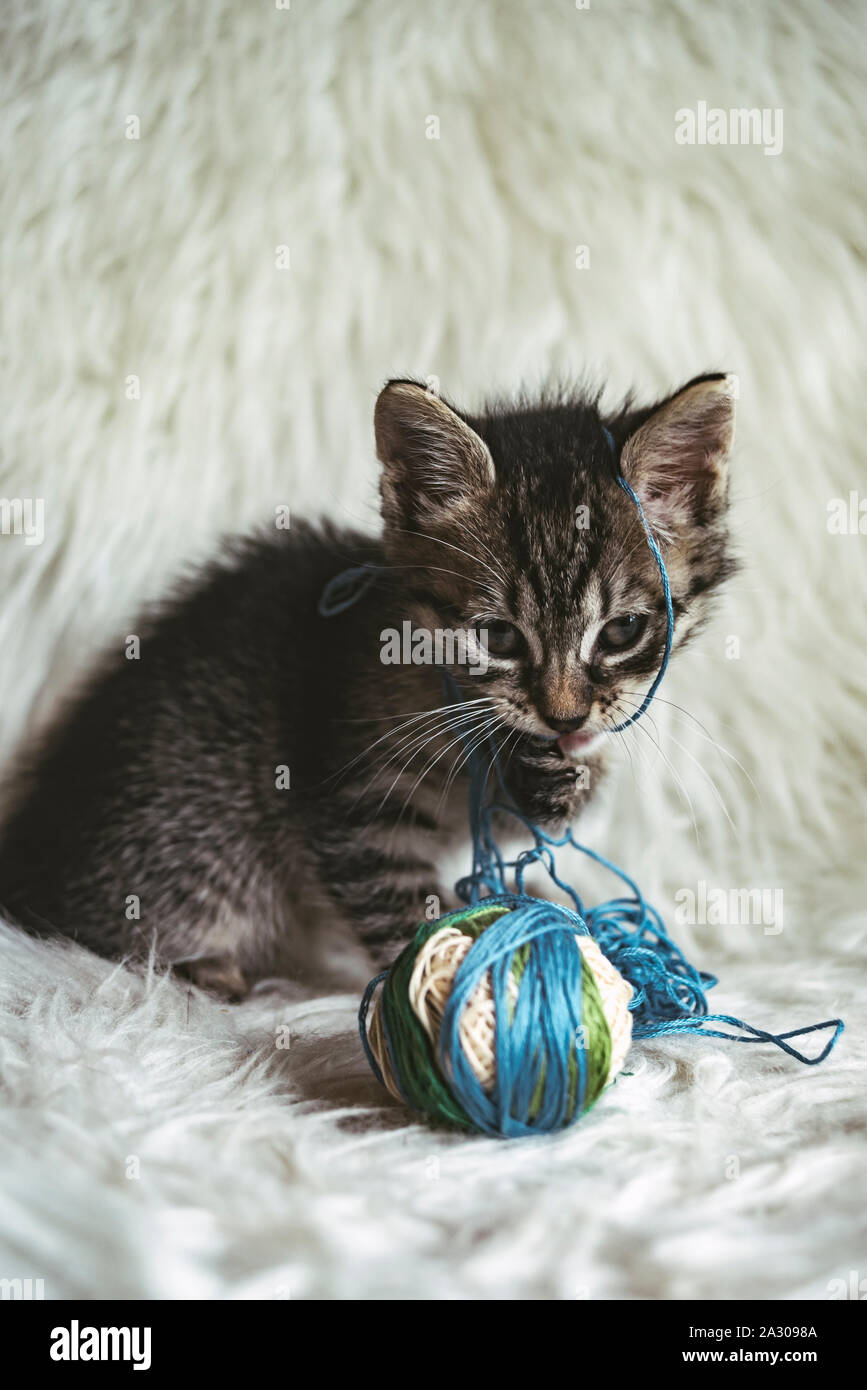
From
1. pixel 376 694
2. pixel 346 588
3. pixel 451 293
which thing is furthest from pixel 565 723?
pixel 451 293

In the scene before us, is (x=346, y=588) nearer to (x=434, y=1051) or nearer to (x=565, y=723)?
(x=565, y=723)

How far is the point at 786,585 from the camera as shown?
54.1 inches

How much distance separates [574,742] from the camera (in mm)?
946

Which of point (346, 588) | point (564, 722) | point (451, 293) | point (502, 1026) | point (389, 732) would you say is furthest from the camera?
point (451, 293)

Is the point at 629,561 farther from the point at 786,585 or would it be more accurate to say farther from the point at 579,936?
the point at 786,585

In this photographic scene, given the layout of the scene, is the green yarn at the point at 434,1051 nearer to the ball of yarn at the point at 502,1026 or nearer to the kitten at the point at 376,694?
the ball of yarn at the point at 502,1026

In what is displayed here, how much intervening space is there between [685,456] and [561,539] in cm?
13

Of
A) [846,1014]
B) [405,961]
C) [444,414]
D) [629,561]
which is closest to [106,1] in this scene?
[444,414]

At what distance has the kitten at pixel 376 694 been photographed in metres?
0.90

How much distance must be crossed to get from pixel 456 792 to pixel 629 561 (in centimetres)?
29

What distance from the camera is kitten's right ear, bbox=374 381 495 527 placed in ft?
2.96

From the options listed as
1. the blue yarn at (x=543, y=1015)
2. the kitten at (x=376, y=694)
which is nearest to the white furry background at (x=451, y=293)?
the kitten at (x=376, y=694)

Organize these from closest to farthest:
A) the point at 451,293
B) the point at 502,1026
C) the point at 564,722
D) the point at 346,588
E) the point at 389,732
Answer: the point at 502,1026
the point at 564,722
the point at 389,732
the point at 346,588
the point at 451,293

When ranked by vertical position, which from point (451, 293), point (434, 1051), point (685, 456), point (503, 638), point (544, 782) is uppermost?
point (451, 293)
